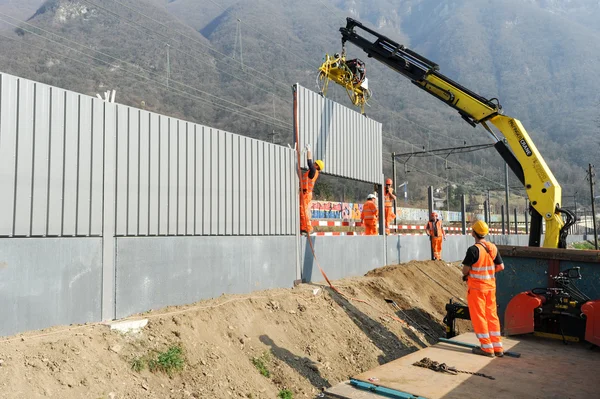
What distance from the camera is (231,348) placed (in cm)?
583

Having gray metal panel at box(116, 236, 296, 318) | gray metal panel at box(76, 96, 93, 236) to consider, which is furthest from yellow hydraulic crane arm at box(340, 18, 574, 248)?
gray metal panel at box(76, 96, 93, 236)

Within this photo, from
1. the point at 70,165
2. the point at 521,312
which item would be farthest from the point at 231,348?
the point at 521,312

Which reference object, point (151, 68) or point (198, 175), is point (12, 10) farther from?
point (198, 175)

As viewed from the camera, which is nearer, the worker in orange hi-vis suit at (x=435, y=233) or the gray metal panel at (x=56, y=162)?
the gray metal panel at (x=56, y=162)

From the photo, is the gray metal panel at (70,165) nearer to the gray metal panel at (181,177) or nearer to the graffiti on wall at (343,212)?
the gray metal panel at (181,177)

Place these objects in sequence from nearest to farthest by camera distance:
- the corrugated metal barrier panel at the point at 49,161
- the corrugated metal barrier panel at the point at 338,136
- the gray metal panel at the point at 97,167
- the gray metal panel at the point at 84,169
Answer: the corrugated metal barrier panel at the point at 49,161, the gray metal panel at the point at 84,169, the gray metal panel at the point at 97,167, the corrugated metal barrier panel at the point at 338,136

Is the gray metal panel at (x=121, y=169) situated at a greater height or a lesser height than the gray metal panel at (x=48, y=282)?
greater

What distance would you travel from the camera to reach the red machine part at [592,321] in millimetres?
6184

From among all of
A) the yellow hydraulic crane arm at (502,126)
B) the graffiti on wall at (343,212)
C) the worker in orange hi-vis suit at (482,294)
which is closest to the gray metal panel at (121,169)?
the worker in orange hi-vis suit at (482,294)

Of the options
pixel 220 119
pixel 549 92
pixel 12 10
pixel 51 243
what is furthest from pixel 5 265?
pixel 549 92

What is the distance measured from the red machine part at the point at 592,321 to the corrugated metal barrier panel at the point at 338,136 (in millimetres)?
5266

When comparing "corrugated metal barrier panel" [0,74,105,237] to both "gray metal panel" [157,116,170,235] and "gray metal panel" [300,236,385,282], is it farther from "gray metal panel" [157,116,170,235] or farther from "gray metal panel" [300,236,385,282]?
"gray metal panel" [300,236,385,282]

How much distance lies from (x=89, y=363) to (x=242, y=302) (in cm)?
247

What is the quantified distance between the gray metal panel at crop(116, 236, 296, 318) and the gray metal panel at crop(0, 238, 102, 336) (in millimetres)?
348
